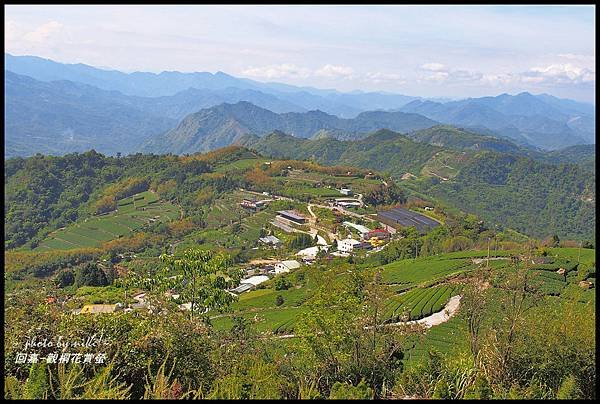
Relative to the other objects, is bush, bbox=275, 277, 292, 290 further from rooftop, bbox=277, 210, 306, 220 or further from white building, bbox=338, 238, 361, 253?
rooftop, bbox=277, 210, 306, 220

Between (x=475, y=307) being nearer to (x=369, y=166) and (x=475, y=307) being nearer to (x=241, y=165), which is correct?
(x=241, y=165)

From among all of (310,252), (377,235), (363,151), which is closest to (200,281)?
(310,252)

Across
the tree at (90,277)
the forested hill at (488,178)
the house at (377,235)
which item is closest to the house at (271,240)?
the house at (377,235)

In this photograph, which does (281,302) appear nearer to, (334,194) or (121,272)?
(121,272)

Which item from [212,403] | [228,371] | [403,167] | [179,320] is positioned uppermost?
[212,403]

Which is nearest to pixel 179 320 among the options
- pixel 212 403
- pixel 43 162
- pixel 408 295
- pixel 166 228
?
pixel 212 403
